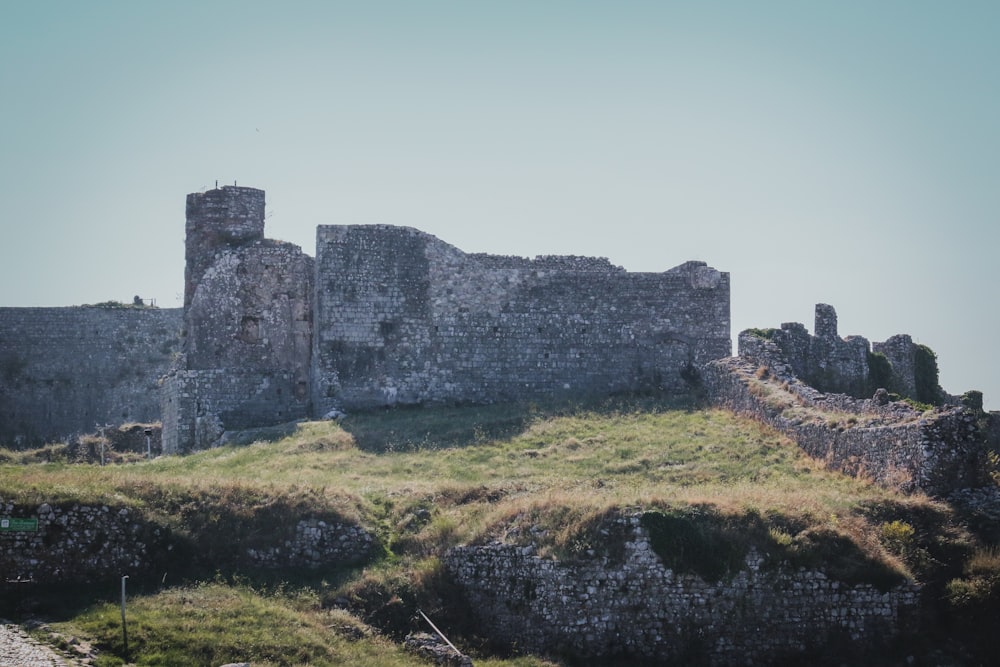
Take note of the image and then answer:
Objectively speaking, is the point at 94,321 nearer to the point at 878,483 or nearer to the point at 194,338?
the point at 194,338

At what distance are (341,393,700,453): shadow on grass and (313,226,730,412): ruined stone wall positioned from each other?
0.98 m

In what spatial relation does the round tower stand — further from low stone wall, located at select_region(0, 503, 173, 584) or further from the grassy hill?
low stone wall, located at select_region(0, 503, 173, 584)

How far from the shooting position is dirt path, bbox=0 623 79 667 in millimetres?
17516

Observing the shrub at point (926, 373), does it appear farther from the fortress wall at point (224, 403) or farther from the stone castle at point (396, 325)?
the fortress wall at point (224, 403)

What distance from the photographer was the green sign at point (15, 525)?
20.6 metres

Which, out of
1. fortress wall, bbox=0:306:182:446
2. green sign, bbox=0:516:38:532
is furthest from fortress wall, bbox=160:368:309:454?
green sign, bbox=0:516:38:532

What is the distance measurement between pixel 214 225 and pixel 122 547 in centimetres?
1705

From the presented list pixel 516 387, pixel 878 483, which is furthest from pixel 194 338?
pixel 878 483

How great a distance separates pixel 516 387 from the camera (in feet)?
120

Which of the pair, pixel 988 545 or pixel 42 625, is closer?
pixel 42 625

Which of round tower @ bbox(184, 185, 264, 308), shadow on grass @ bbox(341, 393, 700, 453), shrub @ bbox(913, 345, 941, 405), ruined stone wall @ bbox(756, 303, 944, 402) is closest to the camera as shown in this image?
shadow on grass @ bbox(341, 393, 700, 453)

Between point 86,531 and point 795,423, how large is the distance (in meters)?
15.8

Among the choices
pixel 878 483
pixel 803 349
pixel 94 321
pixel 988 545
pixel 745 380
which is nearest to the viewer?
pixel 988 545

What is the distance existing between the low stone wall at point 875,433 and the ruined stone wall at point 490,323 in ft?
17.1
